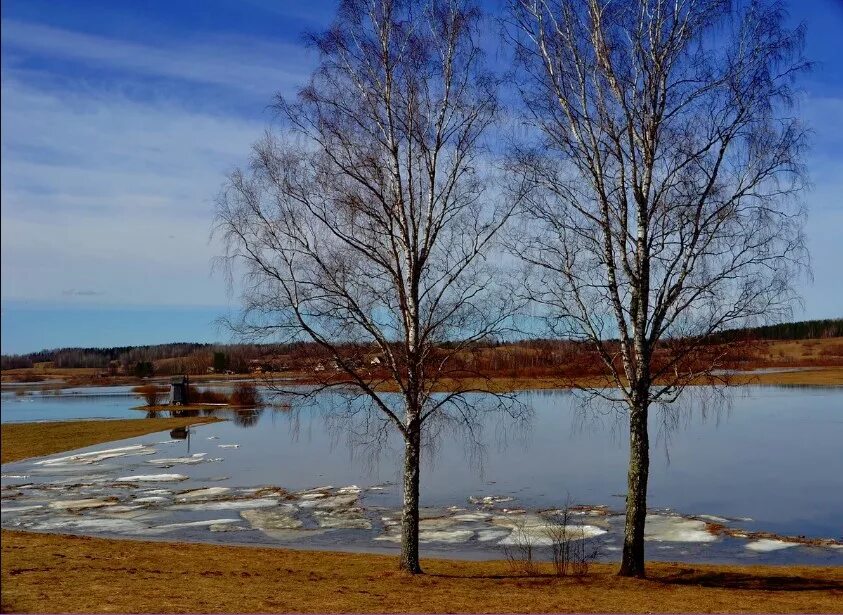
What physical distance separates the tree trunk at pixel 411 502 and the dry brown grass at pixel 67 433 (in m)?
25.2

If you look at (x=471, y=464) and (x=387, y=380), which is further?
(x=471, y=464)

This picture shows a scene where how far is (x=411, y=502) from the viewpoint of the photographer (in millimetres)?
12969

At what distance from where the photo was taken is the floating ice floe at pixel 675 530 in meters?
17.9

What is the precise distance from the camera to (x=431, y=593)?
11.4m

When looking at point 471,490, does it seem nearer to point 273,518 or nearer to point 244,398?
point 273,518

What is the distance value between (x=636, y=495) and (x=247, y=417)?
4258 centimetres

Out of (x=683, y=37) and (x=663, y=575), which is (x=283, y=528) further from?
(x=683, y=37)

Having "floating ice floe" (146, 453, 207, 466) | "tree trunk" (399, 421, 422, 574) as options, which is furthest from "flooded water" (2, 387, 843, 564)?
"tree trunk" (399, 421, 422, 574)

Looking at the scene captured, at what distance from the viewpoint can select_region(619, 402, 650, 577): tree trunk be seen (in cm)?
1274

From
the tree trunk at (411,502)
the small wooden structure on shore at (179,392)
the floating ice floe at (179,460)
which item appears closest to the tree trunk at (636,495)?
the tree trunk at (411,502)

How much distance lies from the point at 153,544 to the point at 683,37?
14604mm

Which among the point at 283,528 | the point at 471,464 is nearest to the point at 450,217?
the point at 283,528

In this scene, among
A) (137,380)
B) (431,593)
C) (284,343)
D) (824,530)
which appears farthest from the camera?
(137,380)

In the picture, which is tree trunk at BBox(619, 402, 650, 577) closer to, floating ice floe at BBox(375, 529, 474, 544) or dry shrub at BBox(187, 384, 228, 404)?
floating ice floe at BBox(375, 529, 474, 544)
